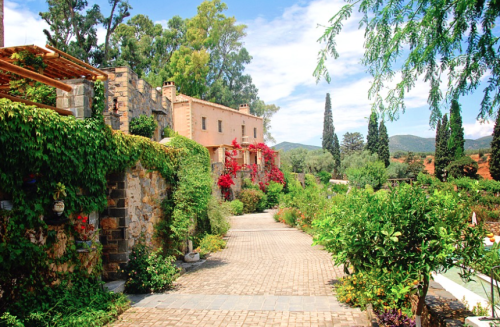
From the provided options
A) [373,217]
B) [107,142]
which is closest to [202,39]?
[107,142]

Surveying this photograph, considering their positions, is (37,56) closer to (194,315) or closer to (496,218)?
(194,315)

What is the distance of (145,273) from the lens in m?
6.59

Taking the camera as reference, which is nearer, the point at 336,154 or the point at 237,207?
the point at 237,207

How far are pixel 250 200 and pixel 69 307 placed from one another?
19.3m

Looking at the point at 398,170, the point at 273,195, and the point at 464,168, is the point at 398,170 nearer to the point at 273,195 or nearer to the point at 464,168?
the point at 464,168

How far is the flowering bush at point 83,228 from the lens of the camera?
17.5 feet

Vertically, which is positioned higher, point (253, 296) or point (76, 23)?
point (76, 23)

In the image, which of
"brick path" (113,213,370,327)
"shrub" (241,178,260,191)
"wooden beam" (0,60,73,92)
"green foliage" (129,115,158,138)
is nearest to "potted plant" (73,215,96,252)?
"brick path" (113,213,370,327)

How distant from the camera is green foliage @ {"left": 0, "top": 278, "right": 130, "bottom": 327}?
4078 mm

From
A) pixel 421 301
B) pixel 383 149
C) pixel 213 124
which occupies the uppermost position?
pixel 213 124

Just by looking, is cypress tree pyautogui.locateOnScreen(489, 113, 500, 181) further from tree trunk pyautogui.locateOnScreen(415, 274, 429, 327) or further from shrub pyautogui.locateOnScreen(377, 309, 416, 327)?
tree trunk pyautogui.locateOnScreen(415, 274, 429, 327)

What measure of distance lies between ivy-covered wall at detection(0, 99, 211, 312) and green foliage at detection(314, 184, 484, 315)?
3.89 meters

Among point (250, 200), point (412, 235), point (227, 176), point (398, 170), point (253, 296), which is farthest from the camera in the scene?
point (398, 170)

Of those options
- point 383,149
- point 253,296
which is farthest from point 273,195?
point 383,149
